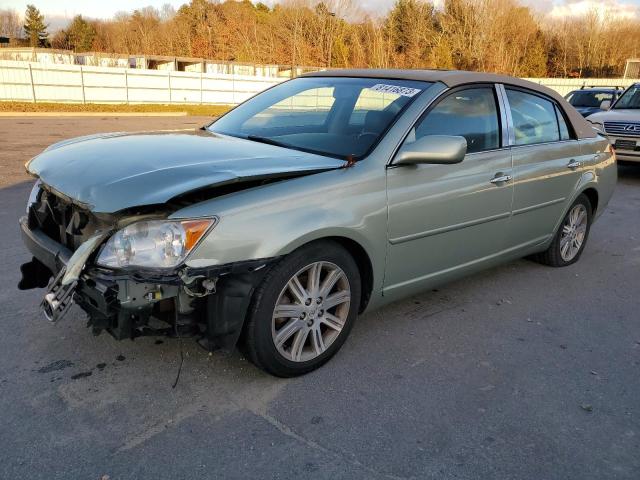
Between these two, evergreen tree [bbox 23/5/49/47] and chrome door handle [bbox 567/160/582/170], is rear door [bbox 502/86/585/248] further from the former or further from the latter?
evergreen tree [bbox 23/5/49/47]

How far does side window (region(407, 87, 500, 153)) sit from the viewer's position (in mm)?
3559

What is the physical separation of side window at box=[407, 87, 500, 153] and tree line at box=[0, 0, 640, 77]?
38.3 m

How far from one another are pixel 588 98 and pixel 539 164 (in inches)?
559

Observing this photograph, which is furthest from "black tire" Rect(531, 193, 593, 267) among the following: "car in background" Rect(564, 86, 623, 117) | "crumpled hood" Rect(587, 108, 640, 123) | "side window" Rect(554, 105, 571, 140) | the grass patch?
the grass patch

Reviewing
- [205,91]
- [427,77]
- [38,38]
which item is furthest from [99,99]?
[38,38]

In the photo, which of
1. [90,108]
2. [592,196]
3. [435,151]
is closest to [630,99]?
[592,196]

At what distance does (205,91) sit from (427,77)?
27546mm

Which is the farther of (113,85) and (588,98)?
(113,85)

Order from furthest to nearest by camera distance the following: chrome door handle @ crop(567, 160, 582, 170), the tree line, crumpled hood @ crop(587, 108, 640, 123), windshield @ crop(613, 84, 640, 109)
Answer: the tree line, windshield @ crop(613, 84, 640, 109), crumpled hood @ crop(587, 108, 640, 123), chrome door handle @ crop(567, 160, 582, 170)

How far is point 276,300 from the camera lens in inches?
110

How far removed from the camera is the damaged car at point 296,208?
2.55 meters

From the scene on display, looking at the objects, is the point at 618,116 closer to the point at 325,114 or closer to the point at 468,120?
the point at 468,120

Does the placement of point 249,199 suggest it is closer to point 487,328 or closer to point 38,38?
point 487,328

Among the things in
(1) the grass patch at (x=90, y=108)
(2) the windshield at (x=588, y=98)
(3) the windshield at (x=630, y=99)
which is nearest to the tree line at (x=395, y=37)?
(1) the grass patch at (x=90, y=108)
